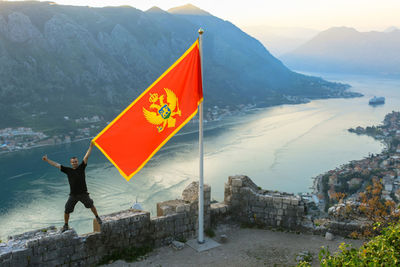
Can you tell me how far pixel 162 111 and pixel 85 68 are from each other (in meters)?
103

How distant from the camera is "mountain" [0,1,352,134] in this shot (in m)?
86.2

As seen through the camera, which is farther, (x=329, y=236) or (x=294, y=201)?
(x=294, y=201)

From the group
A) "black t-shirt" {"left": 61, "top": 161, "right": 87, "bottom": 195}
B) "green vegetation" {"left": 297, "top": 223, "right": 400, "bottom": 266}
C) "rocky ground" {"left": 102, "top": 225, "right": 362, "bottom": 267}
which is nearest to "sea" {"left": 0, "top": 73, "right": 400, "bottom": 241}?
"rocky ground" {"left": 102, "top": 225, "right": 362, "bottom": 267}

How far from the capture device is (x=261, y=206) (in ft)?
31.1

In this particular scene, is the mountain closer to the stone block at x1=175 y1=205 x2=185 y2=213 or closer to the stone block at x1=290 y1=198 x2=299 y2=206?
the stone block at x1=175 y1=205 x2=185 y2=213

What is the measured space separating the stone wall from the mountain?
73945mm

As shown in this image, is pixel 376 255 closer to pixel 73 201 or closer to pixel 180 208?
pixel 180 208

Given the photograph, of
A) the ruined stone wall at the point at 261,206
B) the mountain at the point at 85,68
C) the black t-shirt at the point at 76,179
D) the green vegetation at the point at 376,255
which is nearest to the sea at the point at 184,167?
the mountain at the point at 85,68

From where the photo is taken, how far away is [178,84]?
780 centimetres

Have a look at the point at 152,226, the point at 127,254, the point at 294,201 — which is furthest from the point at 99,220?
the point at 294,201

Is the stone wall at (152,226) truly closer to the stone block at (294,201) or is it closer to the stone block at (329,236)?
the stone block at (294,201)

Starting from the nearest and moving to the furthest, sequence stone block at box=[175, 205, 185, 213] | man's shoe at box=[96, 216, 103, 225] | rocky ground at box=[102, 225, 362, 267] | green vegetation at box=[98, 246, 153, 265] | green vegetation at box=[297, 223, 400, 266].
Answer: green vegetation at box=[297, 223, 400, 266], man's shoe at box=[96, 216, 103, 225], green vegetation at box=[98, 246, 153, 265], rocky ground at box=[102, 225, 362, 267], stone block at box=[175, 205, 185, 213]

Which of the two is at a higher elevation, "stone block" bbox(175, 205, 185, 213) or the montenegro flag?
the montenegro flag

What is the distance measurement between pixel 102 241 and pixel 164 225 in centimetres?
147
